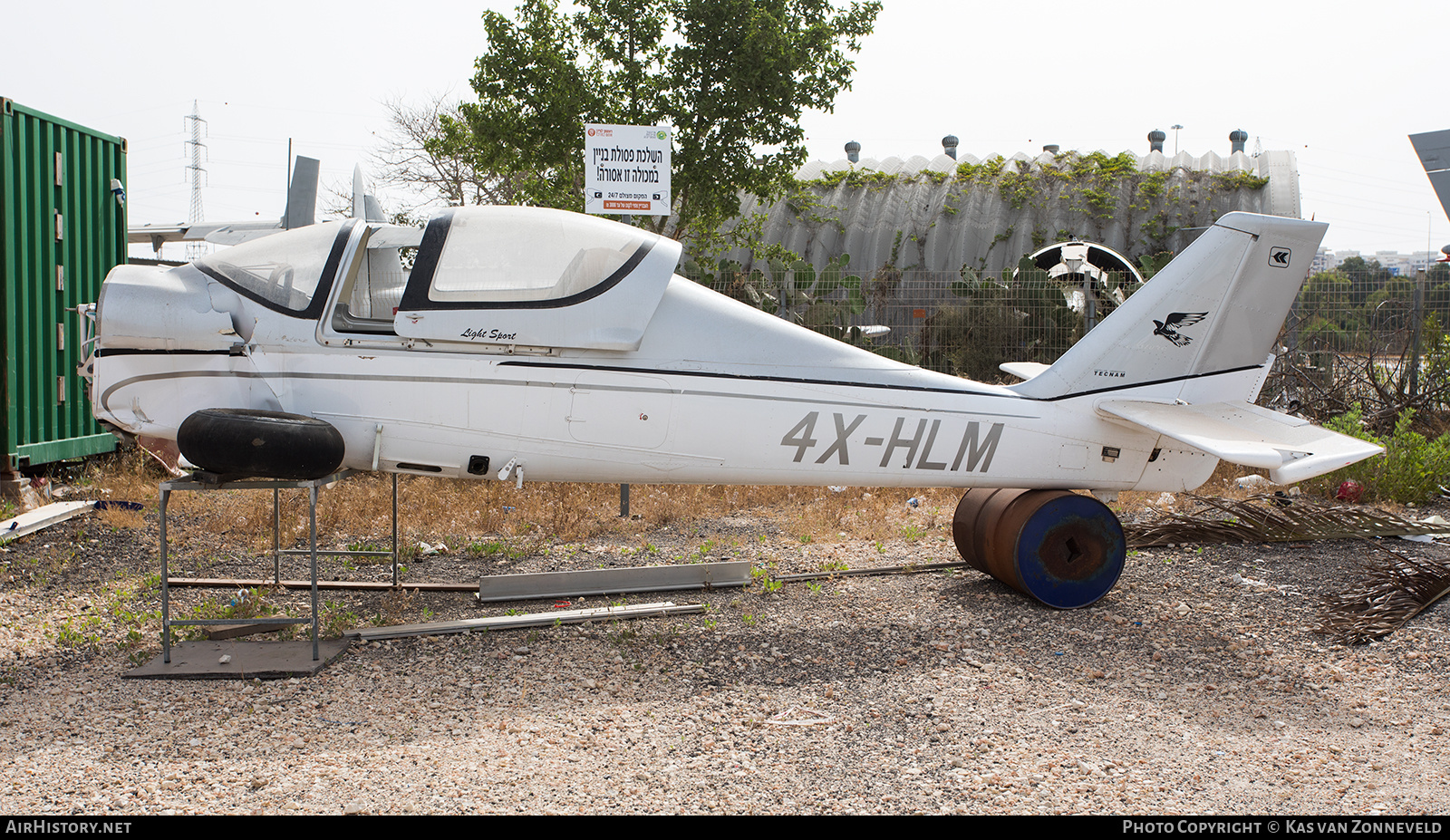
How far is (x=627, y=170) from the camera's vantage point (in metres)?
8.64

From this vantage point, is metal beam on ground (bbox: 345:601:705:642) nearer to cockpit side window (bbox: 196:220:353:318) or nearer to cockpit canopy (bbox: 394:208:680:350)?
cockpit canopy (bbox: 394:208:680:350)

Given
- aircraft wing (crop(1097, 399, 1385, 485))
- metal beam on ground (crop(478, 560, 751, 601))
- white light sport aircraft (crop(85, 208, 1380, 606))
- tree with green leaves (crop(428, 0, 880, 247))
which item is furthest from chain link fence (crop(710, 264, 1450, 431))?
metal beam on ground (crop(478, 560, 751, 601))

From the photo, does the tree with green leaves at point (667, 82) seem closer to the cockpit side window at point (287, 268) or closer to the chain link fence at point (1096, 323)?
the chain link fence at point (1096, 323)

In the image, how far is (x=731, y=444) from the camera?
4.88 m

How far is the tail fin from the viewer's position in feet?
17.1

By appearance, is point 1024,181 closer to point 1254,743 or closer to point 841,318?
point 841,318

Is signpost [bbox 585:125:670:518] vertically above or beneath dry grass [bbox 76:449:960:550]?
above

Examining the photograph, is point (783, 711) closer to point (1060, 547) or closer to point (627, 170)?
point (1060, 547)

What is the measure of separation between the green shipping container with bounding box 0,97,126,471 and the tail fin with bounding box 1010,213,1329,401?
7605mm

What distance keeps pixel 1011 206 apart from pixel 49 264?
17.1m

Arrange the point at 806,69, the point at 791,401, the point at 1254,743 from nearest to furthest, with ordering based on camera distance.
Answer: the point at 1254,743 → the point at 791,401 → the point at 806,69

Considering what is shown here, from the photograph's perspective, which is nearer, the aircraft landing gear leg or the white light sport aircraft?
the white light sport aircraft

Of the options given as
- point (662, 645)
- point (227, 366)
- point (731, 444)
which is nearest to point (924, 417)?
point (731, 444)
